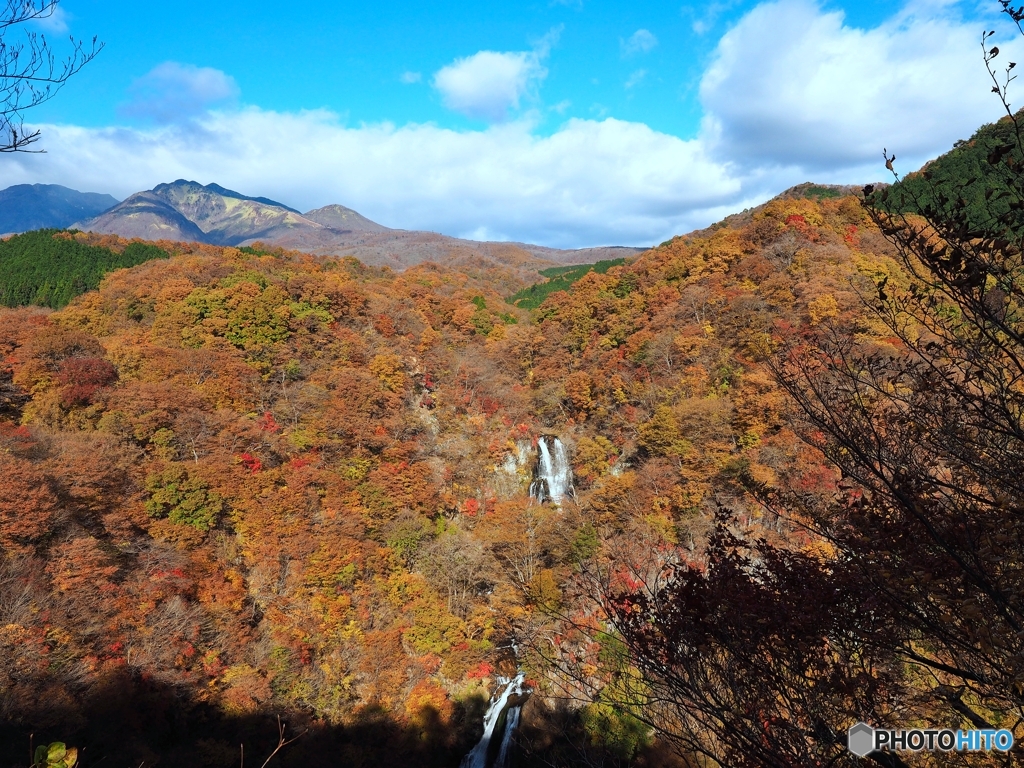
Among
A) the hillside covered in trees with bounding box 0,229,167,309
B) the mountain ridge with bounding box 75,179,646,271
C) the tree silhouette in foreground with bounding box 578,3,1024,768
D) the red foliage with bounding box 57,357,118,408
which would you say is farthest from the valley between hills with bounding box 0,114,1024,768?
the mountain ridge with bounding box 75,179,646,271

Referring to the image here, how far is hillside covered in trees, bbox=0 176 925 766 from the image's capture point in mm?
13805

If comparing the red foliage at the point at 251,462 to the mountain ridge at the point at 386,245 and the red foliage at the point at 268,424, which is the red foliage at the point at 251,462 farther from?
the mountain ridge at the point at 386,245

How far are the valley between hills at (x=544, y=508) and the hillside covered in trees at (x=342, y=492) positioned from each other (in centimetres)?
13

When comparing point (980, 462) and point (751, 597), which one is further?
point (751, 597)

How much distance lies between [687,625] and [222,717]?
1651cm

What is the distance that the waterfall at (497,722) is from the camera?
18.1 m

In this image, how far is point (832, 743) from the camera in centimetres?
386

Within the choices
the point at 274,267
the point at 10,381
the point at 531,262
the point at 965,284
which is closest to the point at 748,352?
the point at 965,284

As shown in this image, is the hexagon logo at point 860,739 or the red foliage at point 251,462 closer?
the hexagon logo at point 860,739

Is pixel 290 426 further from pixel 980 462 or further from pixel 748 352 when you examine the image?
pixel 980 462

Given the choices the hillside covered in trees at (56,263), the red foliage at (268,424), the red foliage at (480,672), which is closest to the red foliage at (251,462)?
the red foliage at (268,424)

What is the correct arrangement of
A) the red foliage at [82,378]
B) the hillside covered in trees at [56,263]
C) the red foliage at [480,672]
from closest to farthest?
1. the red foliage at [480,672]
2. the red foliage at [82,378]
3. the hillside covered in trees at [56,263]

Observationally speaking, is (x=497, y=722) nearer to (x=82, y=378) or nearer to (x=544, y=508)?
(x=544, y=508)

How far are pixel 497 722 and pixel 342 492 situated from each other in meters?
12.1
